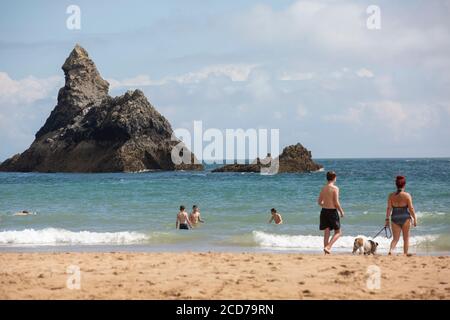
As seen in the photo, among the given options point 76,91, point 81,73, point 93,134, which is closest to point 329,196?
point 93,134

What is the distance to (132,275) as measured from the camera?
9109 millimetres

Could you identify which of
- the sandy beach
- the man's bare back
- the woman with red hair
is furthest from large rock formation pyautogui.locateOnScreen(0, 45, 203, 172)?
the woman with red hair

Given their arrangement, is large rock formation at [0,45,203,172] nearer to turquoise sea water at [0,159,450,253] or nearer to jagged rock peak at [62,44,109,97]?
jagged rock peak at [62,44,109,97]

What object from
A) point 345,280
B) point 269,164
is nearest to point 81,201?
point 345,280

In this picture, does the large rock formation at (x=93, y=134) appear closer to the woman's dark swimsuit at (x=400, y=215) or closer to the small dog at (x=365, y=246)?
the small dog at (x=365, y=246)

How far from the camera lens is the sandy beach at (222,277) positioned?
25.6ft

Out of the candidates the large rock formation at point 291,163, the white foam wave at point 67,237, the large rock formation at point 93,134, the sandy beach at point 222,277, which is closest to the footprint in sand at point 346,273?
the sandy beach at point 222,277

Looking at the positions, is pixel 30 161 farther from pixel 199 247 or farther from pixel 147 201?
pixel 199 247

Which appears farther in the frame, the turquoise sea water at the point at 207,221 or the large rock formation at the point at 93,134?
the large rock formation at the point at 93,134

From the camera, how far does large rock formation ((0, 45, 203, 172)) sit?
8075cm

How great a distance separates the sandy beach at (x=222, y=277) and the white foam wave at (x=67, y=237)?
17.4ft

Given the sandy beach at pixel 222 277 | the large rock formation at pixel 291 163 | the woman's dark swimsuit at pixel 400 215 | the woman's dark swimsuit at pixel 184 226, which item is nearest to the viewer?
the sandy beach at pixel 222 277

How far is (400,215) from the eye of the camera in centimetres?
1108

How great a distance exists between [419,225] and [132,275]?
1296cm
